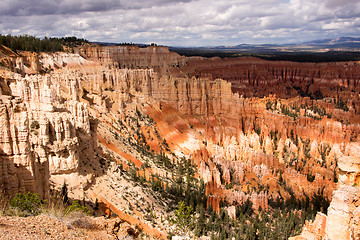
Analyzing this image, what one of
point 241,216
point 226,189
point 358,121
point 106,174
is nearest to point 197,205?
point 241,216

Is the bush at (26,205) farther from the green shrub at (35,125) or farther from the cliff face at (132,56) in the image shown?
the cliff face at (132,56)

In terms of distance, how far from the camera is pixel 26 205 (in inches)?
472

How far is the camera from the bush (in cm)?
1163

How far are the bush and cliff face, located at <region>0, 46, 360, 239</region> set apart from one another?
156cm

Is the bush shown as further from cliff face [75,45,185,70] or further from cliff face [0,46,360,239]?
cliff face [75,45,185,70]

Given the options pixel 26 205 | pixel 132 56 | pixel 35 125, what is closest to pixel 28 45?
pixel 132 56

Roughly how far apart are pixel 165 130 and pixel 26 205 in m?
38.0

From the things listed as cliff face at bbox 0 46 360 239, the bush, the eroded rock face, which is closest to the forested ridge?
cliff face at bbox 0 46 360 239

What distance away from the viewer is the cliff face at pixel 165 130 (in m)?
13.9

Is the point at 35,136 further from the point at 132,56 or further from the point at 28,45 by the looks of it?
the point at 132,56

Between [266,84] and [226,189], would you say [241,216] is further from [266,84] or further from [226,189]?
[266,84]

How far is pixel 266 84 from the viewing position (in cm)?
8906

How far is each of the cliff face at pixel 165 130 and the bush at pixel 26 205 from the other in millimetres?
1560

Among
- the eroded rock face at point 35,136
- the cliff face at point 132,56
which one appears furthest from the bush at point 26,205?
the cliff face at point 132,56
